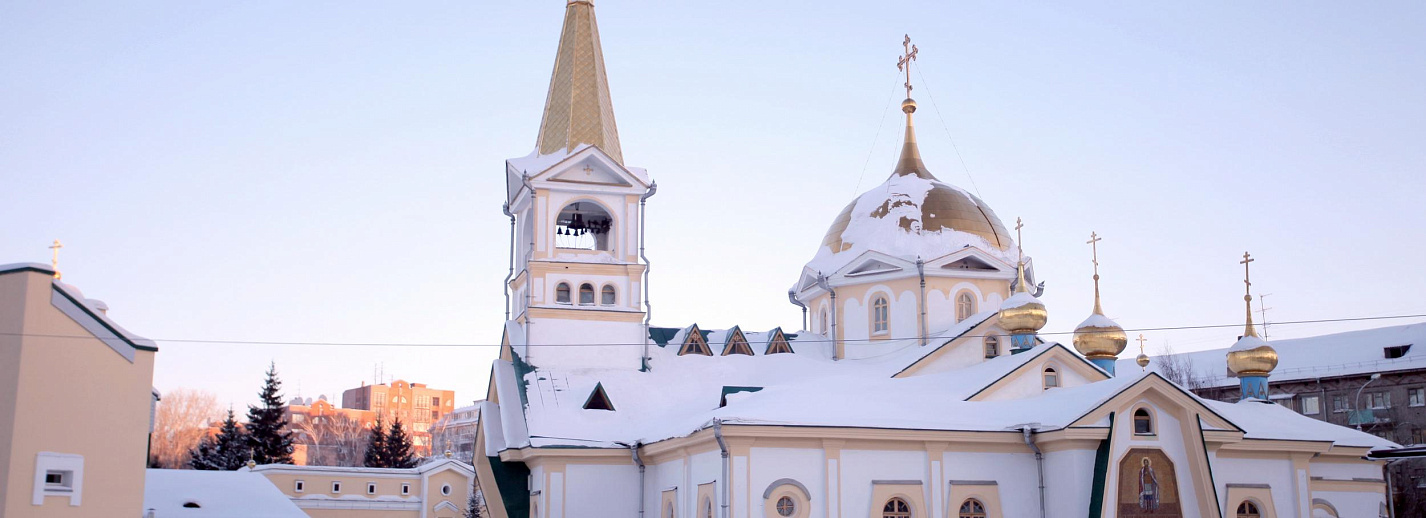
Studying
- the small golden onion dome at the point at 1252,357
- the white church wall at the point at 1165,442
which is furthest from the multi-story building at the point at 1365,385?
the white church wall at the point at 1165,442

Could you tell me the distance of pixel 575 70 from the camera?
34156 mm

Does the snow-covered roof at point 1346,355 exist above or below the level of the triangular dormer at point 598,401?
above

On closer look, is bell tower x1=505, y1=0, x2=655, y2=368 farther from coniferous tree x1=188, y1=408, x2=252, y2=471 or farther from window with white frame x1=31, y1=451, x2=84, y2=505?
coniferous tree x1=188, y1=408, x2=252, y2=471

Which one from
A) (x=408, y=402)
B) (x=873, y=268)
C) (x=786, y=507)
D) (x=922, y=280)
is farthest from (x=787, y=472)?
(x=408, y=402)

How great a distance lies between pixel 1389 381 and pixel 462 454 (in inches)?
2372

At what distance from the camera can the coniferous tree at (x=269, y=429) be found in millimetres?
49656

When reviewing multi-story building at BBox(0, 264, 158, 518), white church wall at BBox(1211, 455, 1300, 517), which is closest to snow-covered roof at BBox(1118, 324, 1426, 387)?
white church wall at BBox(1211, 455, 1300, 517)

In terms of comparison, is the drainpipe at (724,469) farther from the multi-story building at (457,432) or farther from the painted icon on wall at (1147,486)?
the multi-story building at (457,432)

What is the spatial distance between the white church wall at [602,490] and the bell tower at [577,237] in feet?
12.8

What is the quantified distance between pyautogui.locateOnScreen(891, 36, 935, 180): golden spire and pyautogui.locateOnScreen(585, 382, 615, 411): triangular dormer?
11.5 metres

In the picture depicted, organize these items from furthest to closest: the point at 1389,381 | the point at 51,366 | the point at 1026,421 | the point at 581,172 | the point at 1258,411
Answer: the point at 1389,381, the point at 581,172, the point at 1258,411, the point at 1026,421, the point at 51,366

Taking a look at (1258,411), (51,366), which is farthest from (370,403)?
(51,366)

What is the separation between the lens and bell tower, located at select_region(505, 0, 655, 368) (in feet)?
104

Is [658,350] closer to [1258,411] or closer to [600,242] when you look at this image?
[600,242]
